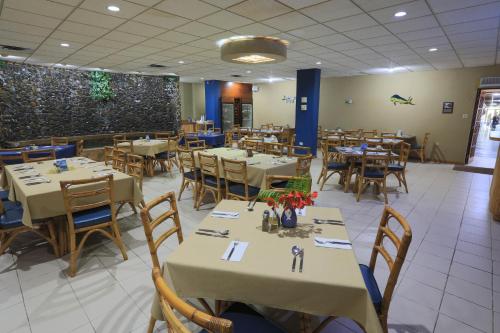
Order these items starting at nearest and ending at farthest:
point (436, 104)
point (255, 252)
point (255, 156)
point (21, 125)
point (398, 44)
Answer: point (255, 252) < point (255, 156) < point (398, 44) < point (21, 125) < point (436, 104)

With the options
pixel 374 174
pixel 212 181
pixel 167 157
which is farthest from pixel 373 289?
pixel 167 157

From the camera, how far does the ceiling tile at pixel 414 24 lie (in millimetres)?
3527

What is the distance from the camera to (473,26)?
3789mm

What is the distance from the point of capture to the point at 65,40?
470 centimetres

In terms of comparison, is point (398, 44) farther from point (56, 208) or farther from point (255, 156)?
point (56, 208)

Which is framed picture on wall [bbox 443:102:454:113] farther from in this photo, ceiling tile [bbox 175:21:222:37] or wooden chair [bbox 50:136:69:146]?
wooden chair [bbox 50:136:69:146]

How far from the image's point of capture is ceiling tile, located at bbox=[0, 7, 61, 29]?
3.36 m

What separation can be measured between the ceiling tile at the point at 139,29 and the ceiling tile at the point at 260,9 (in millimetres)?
1418

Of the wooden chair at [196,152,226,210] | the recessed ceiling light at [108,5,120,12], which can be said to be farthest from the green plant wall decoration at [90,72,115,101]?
the wooden chair at [196,152,226,210]

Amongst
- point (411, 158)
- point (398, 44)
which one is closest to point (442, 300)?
point (398, 44)

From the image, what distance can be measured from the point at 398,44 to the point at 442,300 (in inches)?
173

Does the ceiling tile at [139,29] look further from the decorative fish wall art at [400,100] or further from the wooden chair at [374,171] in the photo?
the decorative fish wall art at [400,100]

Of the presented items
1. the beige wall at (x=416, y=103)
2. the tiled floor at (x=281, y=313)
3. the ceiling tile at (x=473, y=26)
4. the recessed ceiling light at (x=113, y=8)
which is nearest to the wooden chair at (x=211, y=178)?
the tiled floor at (x=281, y=313)

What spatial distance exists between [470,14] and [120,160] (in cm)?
490
